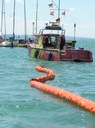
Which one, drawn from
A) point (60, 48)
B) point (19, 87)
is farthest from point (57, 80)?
point (60, 48)

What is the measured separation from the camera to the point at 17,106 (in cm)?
1430

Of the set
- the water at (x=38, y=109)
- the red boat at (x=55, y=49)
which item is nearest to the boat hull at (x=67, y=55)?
the red boat at (x=55, y=49)

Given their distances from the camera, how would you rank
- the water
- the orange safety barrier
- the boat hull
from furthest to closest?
the boat hull
the orange safety barrier
the water

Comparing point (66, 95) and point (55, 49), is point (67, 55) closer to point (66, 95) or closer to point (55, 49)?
point (55, 49)

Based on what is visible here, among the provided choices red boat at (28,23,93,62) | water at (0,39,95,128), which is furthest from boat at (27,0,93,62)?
water at (0,39,95,128)

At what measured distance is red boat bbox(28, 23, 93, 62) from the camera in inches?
1320

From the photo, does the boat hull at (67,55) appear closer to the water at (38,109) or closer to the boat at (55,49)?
the boat at (55,49)

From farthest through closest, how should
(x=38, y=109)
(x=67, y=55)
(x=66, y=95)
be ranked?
(x=67, y=55), (x=66, y=95), (x=38, y=109)

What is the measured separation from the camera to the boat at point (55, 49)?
1320 inches

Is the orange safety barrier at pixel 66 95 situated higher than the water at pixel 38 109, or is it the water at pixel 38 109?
the orange safety barrier at pixel 66 95

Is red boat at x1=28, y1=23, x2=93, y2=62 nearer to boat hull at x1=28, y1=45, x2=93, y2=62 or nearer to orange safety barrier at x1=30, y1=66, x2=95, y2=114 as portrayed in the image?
boat hull at x1=28, y1=45, x2=93, y2=62

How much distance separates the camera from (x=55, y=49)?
33.8 m

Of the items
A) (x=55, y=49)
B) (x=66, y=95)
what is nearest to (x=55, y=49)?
(x=55, y=49)

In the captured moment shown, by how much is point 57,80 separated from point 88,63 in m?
12.6
